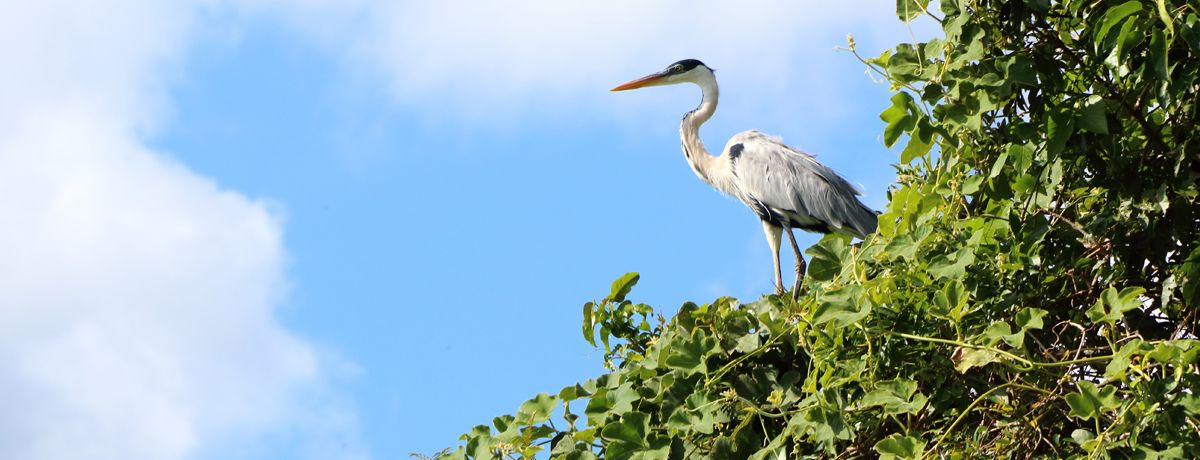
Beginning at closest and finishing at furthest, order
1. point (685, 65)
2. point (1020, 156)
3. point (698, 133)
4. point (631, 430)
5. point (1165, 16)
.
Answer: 1. point (1165, 16)
2. point (1020, 156)
3. point (631, 430)
4. point (698, 133)
5. point (685, 65)

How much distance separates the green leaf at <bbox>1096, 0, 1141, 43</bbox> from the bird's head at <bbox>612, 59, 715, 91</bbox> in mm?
6352

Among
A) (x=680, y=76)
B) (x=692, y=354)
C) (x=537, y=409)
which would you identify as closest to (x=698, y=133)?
(x=680, y=76)

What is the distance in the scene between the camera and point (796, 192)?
784 centimetres

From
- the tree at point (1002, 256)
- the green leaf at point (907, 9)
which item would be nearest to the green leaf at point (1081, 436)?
the tree at point (1002, 256)

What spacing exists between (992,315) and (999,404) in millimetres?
218

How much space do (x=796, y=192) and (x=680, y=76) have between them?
1564mm

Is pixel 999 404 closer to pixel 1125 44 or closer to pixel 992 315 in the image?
pixel 992 315

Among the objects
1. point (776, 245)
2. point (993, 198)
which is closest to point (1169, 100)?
point (993, 198)

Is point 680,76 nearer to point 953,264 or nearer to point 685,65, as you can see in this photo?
point 685,65

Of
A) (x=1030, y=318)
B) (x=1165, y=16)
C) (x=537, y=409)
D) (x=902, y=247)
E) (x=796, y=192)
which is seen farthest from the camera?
(x=796, y=192)

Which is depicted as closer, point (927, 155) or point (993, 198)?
point (993, 198)

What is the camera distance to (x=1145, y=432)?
7.86 feet

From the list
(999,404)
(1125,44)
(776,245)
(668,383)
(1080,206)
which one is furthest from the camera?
(776,245)

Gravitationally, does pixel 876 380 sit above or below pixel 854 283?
below
